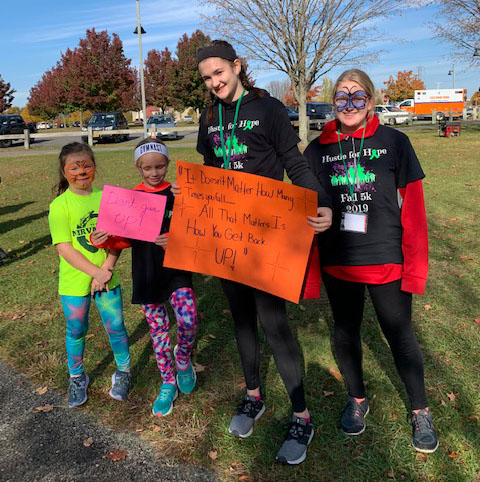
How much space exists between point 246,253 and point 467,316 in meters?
2.92

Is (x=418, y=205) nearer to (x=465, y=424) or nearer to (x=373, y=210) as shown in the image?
(x=373, y=210)

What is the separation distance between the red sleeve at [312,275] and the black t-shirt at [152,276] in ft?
2.44

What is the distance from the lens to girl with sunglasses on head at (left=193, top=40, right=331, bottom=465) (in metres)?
2.33

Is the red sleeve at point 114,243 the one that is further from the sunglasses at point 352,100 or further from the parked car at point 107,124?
the parked car at point 107,124

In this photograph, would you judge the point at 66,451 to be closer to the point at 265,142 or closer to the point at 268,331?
the point at 268,331

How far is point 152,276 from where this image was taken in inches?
110

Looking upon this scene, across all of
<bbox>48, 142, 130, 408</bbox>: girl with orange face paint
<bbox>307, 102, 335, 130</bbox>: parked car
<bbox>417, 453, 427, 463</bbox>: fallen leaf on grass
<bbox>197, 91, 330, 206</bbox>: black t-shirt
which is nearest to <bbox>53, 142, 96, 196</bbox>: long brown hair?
<bbox>48, 142, 130, 408</bbox>: girl with orange face paint

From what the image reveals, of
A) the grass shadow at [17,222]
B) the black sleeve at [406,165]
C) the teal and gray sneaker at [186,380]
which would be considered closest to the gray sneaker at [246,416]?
the teal and gray sneaker at [186,380]

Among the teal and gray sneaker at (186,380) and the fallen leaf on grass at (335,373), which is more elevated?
the teal and gray sneaker at (186,380)

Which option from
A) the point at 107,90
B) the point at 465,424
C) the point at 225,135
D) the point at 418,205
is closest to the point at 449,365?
the point at 465,424

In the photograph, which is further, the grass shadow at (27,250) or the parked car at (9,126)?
the parked car at (9,126)

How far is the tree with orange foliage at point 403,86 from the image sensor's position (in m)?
80.7

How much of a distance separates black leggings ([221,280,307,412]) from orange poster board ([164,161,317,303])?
15 centimetres

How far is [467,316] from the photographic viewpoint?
4336 mm
